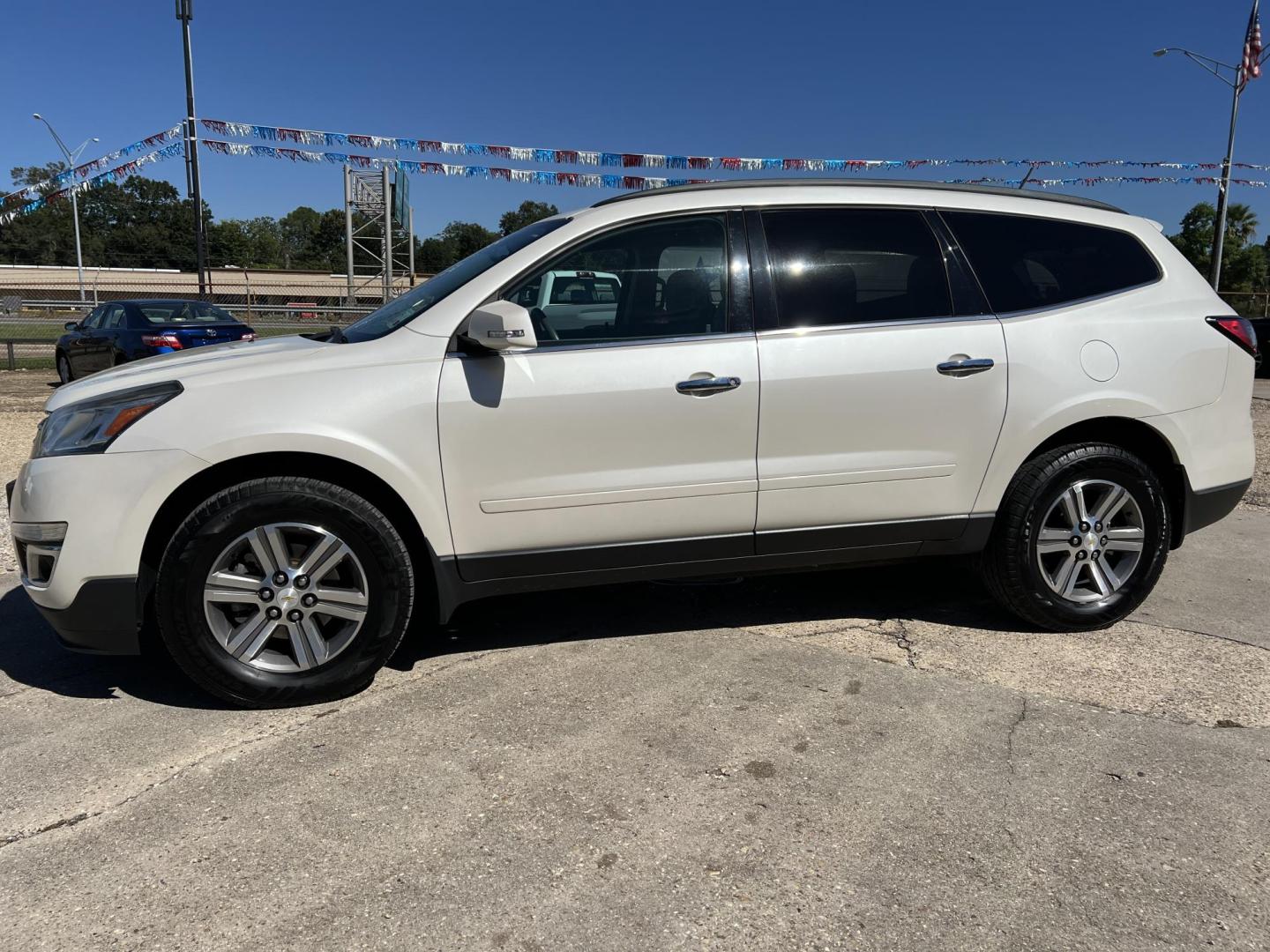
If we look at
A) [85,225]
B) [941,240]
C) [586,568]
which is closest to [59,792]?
[586,568]

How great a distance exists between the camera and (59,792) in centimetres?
269

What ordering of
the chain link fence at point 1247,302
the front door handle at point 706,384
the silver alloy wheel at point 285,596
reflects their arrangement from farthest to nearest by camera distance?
the chain link fence at point 1247,302 < the front door handle at point 706,384 < the silver alloy wheel at point 285,596

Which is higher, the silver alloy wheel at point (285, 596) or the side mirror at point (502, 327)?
the side mirror at point (502, 327)

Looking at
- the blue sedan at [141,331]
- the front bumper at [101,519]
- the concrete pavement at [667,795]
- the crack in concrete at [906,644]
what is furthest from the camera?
the blue sedan at [141,331]

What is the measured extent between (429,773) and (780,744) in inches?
44.3

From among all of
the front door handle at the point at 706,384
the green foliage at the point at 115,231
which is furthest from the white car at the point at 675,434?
the green foliage at the point at 115,231

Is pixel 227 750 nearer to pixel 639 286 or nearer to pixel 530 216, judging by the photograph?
pixel 639 286

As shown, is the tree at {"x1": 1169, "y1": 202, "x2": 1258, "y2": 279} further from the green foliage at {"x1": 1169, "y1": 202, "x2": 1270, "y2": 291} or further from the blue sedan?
the blue sedan

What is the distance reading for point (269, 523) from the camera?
3.09 m

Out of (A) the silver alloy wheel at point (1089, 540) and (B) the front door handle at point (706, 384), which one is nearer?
(B) the front door handle at point (706, 384)

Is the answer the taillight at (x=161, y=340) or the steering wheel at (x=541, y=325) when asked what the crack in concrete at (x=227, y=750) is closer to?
the steering wheel at (x=541, y=325)

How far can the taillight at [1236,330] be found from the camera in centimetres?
385

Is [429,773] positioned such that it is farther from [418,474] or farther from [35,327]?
[35,327]

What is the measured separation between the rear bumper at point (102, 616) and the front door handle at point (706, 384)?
2.00 m
